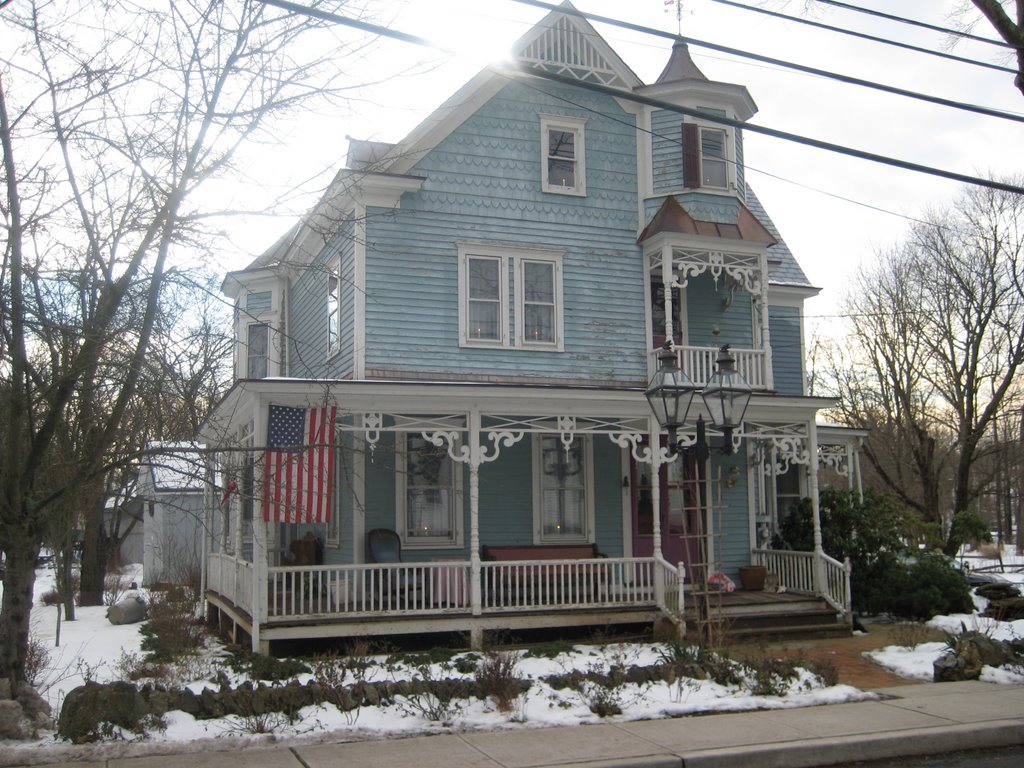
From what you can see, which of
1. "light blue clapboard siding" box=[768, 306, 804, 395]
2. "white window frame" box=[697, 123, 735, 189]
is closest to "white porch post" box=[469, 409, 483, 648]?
"white window frame" box=[697, 123, 735, 189]

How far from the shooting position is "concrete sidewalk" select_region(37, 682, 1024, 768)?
7.78m

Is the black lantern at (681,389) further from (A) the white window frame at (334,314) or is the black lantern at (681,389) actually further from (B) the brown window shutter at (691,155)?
(A) the white window frame at (334,314)

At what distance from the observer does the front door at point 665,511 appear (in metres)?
17.3

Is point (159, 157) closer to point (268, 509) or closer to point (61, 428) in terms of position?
point (61, 428)

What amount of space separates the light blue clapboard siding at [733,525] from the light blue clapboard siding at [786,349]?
9.22 ft

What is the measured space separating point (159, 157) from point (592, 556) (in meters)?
9.82

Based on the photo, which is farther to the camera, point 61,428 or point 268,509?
point 268,509

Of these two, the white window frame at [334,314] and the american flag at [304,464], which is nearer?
the american flag at [304,464]

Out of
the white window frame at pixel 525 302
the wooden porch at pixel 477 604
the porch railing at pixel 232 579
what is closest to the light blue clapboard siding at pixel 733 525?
the wooden porch at pixel 477 604

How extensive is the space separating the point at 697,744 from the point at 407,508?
27.4 ft

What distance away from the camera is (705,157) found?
18.1 meters

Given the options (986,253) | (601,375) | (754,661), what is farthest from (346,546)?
(986,253)

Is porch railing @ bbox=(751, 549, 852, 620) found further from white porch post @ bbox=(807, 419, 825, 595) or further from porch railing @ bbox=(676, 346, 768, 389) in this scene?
porch railing @ bbox=(676, 346, 768, 389)

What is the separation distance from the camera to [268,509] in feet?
42.5
